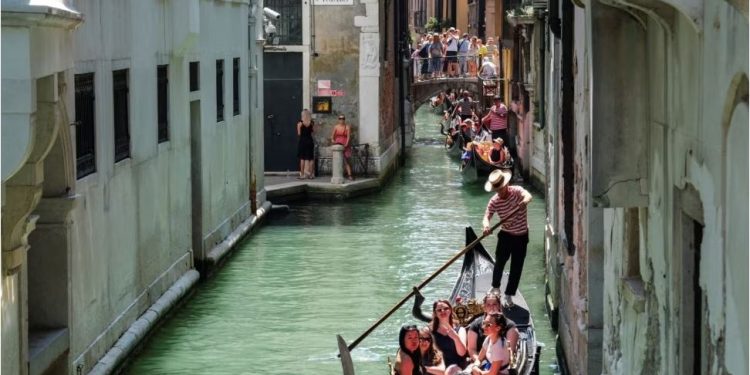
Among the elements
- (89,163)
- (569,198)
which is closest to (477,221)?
(569,198)

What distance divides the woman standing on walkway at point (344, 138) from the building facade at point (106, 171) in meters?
5.69

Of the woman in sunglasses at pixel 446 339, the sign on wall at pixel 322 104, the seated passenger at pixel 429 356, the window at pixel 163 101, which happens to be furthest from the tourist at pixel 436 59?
the seated passenger at pixel 429 356

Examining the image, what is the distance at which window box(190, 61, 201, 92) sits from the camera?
13.9 metres

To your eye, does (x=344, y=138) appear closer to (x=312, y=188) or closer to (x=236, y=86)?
(x=312, y=188)

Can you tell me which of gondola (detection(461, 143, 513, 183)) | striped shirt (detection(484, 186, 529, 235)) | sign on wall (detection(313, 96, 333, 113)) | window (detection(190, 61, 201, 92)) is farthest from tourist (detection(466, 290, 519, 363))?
gondola (detection(461, 143, 513, 183))

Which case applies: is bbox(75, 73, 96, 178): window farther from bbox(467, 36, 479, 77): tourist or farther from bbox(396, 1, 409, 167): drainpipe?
bbox(467, 36, 479, 77): tourist

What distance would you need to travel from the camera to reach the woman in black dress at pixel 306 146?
826 inches

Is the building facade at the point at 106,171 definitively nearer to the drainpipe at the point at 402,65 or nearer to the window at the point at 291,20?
the window at the point at 291,20

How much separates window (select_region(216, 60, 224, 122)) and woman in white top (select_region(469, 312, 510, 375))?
704 cm

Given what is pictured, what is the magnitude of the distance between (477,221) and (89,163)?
9.47 meters

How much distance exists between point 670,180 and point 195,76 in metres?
8.76

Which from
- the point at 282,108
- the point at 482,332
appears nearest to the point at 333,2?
the point at 282,108

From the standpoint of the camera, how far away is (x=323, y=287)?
1373 cm

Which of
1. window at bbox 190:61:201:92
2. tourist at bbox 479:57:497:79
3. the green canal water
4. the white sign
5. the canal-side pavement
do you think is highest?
the white sign
